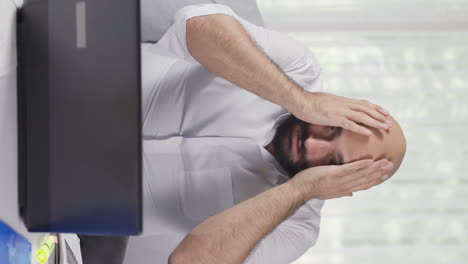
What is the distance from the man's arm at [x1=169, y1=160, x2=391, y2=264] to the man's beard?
0.04 metres

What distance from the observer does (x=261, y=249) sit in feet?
4.34

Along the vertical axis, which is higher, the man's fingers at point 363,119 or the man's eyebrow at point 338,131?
the man's fingers at point 363,119

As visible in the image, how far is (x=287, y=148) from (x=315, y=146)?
3.1 inches

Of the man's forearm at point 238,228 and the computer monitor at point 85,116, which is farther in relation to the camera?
the man's forearm at point 238,228

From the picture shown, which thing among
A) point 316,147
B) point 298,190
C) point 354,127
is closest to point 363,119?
point 354,127

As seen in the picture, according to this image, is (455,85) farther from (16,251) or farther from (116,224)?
(16,251)

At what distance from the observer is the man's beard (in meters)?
1.36

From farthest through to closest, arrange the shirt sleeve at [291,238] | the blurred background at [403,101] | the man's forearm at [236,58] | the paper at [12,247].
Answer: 1. the blurred background at [403,101]
2. the shirt sleeve at [291,238]
3. the man's forearm at [236,58]
4. the paper at [12,247]

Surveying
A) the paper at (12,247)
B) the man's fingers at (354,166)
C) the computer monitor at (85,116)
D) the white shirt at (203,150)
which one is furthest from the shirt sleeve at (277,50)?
the paper at (12,247)

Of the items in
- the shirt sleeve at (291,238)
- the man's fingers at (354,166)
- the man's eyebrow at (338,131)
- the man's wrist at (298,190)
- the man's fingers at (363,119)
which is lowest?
the shirt sleeve at (291,238)

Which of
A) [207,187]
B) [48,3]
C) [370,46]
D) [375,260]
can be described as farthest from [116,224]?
[370,46]

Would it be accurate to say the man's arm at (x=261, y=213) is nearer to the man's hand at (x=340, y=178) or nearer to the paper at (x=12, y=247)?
the man's hand at (x=340, y=178)

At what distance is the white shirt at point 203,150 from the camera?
4.34ft

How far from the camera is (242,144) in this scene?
1.38m
